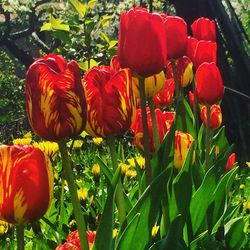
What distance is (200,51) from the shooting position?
2.35 meters

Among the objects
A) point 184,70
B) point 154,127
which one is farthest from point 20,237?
point 184,70

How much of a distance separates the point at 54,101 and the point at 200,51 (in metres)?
1.02

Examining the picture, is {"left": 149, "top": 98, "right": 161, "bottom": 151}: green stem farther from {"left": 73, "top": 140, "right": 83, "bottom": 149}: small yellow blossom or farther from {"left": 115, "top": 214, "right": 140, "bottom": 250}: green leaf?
{"left": 73, "top": 140, "right": 83, "bottom": 149}: small yellow blossom

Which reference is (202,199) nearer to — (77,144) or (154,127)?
(154,127)

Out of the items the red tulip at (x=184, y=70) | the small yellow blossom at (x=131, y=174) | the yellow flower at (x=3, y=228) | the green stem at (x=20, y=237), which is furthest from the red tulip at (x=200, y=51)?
the green stem at (x=20, y=237)

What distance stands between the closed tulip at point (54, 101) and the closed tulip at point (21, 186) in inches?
3.2

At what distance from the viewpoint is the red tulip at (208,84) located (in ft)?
7.30

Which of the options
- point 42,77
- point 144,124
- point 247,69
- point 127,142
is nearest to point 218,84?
point 144,124

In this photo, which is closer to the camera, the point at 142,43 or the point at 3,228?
the point at 142,43

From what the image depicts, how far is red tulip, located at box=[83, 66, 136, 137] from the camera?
1.64m

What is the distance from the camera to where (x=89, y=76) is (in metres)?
1.66

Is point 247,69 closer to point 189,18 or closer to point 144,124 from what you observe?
point 189,18

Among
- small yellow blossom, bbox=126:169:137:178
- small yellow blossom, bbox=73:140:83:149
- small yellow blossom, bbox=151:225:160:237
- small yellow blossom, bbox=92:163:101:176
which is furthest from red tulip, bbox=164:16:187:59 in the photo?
small yellow blossom, bbox=73:140:83:149

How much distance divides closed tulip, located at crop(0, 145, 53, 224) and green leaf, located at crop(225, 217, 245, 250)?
3.11 ft
